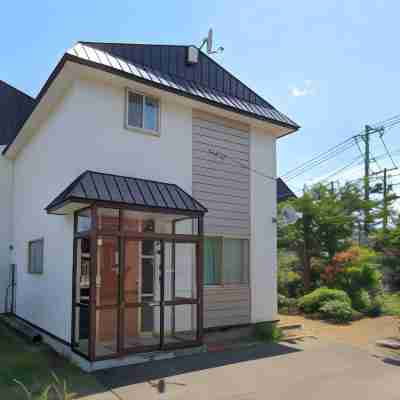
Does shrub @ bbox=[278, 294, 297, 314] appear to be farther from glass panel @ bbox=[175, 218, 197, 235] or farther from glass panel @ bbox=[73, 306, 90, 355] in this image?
glass panel @ bbox=[73, 306, 90, 355]

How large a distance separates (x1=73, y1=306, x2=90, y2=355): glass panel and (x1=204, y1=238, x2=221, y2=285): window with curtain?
9.26 ft

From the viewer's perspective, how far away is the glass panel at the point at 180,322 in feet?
27.3

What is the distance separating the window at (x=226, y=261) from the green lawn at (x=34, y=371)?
3.57 meters

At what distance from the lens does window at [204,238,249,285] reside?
30.7ft

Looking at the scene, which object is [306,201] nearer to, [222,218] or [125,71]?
[222,218]

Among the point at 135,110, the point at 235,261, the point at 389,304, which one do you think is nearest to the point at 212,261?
the point at 235,261

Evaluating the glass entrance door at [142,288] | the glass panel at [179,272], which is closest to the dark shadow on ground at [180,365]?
the glass entrance door at [142,288]

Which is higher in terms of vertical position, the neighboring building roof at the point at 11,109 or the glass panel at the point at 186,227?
the neighboring building roof at the point at 11,109

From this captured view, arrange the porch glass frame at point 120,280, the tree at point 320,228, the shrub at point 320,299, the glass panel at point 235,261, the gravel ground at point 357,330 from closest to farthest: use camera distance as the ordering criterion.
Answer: the porch glass frame at point 120,280, the gravel ground at point 357,330, the glass panel at point 235,261, the shrub at point 320,299, the tree at point 320,228

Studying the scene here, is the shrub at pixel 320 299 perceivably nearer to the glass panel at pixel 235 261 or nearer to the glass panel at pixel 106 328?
the glass panel at pixel 235 261

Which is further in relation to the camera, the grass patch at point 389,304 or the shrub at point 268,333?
the grass patch at point 389,304

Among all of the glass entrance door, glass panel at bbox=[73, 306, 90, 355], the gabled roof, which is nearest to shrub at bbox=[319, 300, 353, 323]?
the gabled roof

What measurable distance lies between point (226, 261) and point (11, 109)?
385 inches

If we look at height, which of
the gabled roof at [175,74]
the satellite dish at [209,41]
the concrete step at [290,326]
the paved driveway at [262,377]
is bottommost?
the concrete step at [290,326]
